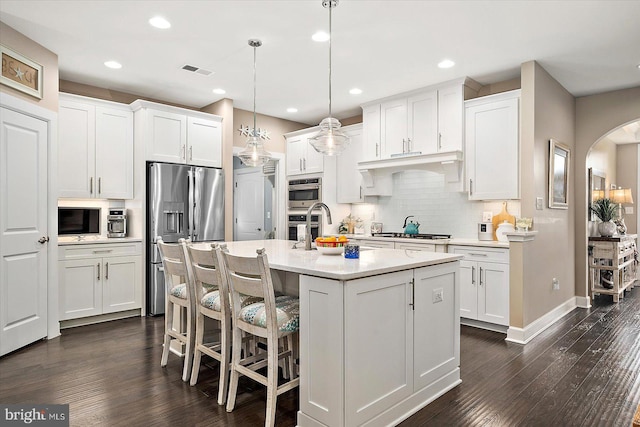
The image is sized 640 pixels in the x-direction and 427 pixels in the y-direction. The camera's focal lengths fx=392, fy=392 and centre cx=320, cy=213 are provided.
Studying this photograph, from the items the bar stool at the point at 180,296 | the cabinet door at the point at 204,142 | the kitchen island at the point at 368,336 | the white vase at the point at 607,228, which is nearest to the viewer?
Result: the kitchen island at the point at 368,336

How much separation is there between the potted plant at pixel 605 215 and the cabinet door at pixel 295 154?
4.39 metres

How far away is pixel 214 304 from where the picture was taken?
2.66 m

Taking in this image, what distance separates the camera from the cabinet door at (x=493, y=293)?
12.9 ft

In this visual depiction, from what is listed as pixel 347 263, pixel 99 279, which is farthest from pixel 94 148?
pixel 347 263

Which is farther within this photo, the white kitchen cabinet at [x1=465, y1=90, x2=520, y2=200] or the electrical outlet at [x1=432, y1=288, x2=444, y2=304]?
the white kitchen cabinet at [x1=465, y1=90, x2=520, y2=200]

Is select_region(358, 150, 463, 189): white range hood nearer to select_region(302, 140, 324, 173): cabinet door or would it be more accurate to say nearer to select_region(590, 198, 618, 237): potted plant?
select_region(302, 140, 324, 173): cabinet door

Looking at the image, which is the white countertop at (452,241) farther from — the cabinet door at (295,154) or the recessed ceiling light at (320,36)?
the recessed ceiling light at (320,36)

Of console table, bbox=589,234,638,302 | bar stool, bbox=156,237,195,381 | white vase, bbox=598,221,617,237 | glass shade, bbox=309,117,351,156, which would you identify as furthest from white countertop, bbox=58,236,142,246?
white vase, bbox=598,221,617,237

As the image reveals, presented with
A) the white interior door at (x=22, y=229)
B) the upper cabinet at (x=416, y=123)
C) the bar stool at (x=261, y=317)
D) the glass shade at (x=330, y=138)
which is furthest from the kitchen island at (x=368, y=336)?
the white interior door at (x=22, y=229)

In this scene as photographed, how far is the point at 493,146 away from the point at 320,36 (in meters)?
2.24

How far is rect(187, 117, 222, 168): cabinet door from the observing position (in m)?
5.18

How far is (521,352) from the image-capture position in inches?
137

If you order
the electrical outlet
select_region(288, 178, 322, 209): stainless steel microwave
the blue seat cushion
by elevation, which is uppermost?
select_region(288, 178, 322, 209): stainless steel microwave

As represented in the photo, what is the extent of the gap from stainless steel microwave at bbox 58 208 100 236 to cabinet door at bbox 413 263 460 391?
409 centimetres
